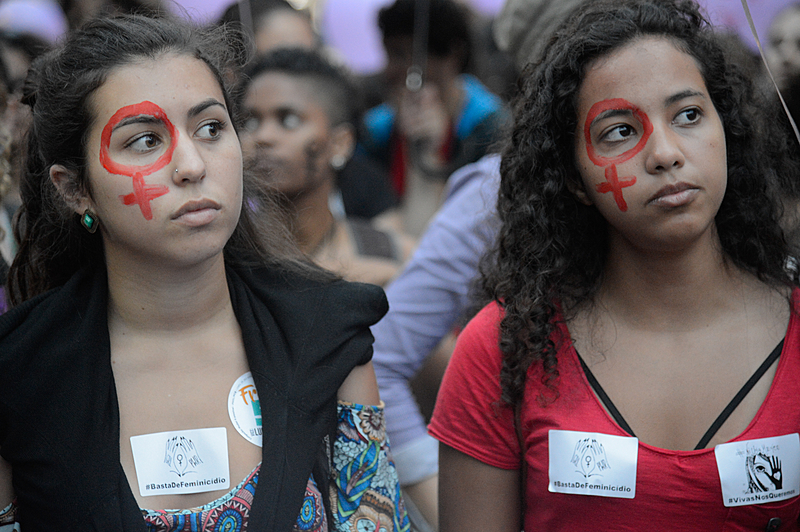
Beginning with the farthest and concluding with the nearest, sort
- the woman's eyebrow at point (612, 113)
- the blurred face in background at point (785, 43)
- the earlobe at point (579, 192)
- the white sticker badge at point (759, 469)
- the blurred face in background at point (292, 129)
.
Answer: the blurred face in background at point (292, 129), the blurred face in background at point (785, 43), the earlobe at point (579, 192), the woman's eyebrow at point (612, 113), the white sticker badge at point (759, 469)

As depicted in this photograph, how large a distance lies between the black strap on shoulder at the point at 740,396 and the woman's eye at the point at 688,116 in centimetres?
56

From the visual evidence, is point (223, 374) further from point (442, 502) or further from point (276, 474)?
point (442, 502)

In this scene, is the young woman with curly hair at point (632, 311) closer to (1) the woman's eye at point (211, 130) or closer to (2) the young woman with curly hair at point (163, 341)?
(2) the young woman with curly hair at point (163, 341)

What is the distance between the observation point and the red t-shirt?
177 cm

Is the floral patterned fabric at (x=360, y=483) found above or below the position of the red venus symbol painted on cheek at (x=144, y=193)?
below

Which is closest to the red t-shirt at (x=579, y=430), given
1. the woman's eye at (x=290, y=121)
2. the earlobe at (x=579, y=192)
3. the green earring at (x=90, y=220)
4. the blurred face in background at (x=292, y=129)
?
the earlobe at (x=579, y=192)

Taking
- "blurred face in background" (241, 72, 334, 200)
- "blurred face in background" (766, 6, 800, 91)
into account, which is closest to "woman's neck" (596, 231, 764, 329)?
"blurred face in background" (766, 6, 800, 91)

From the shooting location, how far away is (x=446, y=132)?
442 centimetres

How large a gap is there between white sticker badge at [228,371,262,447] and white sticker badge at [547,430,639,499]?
2.24ft

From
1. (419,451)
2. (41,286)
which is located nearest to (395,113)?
(419,451)

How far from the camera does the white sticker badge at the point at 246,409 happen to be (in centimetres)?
188

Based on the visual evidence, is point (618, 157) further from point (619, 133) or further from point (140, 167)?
point (140, 167)

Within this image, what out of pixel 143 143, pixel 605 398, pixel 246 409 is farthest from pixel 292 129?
pixel 605 398

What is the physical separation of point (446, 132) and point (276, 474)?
2.92m
